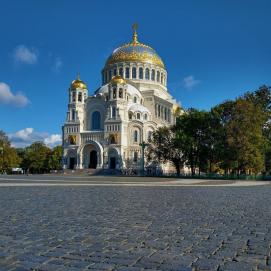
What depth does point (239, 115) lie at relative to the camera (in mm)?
46969

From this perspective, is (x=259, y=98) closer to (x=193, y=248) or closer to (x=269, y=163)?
Result: (x=269, y=163)

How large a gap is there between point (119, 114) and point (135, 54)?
17.2 m

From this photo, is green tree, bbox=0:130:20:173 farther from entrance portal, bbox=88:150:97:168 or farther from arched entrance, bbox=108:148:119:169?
arched entrance, bbox=108:148:119:169

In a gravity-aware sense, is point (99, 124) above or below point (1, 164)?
above

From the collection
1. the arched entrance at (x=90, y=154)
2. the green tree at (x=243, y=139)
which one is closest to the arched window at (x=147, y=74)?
the arched entrance at (x=90, y=154)

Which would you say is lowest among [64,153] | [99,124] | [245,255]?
[245,255]

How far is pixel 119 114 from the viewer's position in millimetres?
71062

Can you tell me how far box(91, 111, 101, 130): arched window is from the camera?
75188 mm

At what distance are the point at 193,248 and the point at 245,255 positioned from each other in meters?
0.73

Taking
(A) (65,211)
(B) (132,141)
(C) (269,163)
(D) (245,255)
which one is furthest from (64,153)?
(D) (245,255)

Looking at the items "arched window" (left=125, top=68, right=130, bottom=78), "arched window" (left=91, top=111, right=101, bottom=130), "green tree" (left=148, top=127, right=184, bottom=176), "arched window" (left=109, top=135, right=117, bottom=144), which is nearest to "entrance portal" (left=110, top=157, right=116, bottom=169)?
"arched window" (left=109, top=135, right=117, bottom=144)

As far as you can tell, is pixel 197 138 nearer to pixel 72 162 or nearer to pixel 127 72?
pixel 72 162

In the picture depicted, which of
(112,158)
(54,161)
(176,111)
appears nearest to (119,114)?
(112,158)

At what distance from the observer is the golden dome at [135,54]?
8181cm
